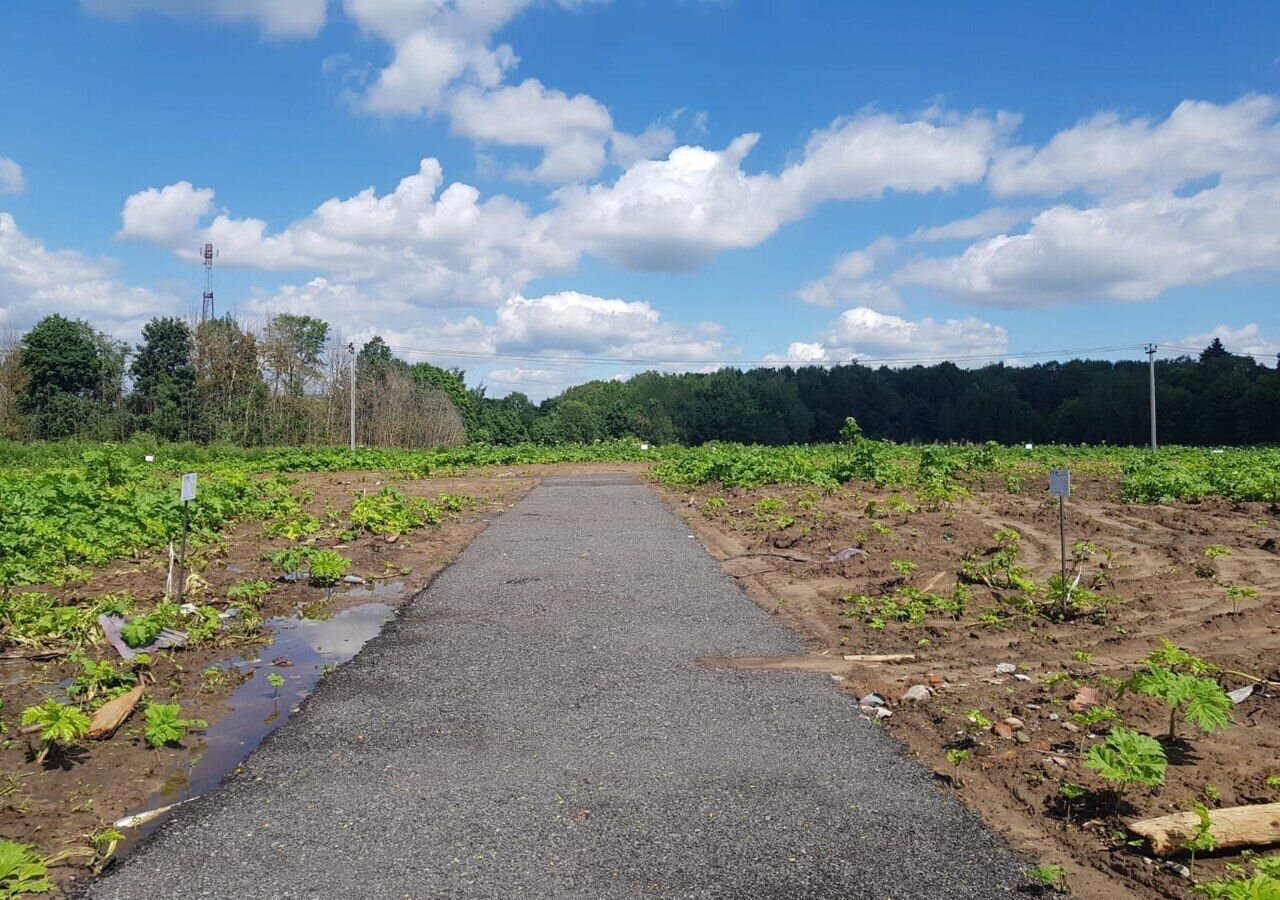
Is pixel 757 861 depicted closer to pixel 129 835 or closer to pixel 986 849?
pixel 986 849

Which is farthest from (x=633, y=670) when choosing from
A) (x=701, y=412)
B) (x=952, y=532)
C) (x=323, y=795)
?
(x=701, y=412)

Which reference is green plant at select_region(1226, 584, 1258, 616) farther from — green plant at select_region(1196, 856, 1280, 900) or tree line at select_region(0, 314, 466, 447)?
tree line at select_region(0, 314, 466, 447)

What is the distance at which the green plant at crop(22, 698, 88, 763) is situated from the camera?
15.1ft

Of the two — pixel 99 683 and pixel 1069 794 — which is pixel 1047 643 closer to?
pixel 1069 794

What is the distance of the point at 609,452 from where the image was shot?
47562 millimetres

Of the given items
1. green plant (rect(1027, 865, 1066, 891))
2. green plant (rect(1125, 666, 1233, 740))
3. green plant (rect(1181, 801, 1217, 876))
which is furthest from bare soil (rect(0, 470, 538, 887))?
green plant (rect(1125, 666, 1233, 740))

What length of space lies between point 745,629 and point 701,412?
91.2 metres

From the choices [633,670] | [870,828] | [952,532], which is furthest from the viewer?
[952,532]

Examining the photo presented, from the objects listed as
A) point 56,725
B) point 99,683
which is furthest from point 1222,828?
point 99,683

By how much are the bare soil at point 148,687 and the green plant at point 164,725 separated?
0.20 feet

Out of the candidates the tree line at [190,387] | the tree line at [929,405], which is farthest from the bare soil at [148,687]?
the tree line at [929,405]

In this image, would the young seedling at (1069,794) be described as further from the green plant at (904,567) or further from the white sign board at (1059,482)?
the green plant at (904,567)

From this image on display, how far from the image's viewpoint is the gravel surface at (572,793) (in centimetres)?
343

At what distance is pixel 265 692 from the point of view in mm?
6199
